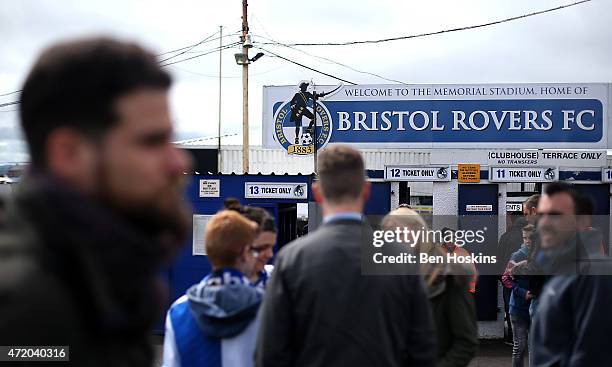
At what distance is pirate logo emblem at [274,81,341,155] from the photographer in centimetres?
1543

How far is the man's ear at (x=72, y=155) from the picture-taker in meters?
1.09

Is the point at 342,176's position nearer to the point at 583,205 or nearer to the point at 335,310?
the point at 335,310

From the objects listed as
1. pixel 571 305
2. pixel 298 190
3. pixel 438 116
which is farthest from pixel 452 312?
pixel 438 116

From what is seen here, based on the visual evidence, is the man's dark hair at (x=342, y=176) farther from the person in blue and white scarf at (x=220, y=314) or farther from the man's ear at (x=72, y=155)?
the man's ear at (x=72, y=155)

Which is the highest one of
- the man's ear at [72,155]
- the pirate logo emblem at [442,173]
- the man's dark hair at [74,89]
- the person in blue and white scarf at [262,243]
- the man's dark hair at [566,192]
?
the pirate logo emblem at [442,173]

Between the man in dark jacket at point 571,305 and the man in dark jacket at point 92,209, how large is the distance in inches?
90.8

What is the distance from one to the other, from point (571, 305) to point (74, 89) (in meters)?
2.57

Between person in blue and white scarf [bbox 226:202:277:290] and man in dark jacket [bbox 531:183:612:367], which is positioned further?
person in blue and white scarf [bbox 226:202:277:290]

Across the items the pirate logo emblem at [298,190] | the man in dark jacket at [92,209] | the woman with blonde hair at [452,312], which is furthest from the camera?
the pirate logo emblem at [298,190]

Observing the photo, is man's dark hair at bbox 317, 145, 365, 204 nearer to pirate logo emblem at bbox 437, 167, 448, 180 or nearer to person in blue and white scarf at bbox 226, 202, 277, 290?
person in blue and white scarf at bbox 226, 202, 277, 290

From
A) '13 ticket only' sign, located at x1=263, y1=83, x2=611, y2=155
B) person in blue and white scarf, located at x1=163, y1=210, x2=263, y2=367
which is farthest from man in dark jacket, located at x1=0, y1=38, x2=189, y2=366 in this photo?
'13 ticket only' sign, located at x1=263, y1=83, x2=611, y2=155

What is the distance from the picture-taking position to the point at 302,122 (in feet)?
50.8

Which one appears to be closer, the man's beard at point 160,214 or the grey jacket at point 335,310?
the man's beard at point 160,214

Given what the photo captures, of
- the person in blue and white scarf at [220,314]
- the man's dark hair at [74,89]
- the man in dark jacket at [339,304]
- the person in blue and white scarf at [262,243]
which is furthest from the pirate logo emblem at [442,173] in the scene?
the man's dark hair at [74,89]
